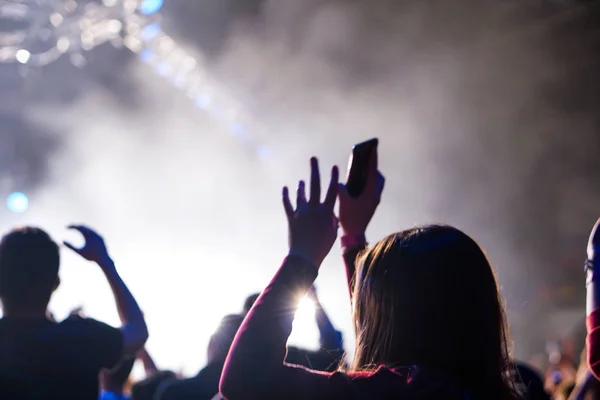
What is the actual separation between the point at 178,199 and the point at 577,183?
6600mm

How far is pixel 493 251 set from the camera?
A: 1090 centimetres

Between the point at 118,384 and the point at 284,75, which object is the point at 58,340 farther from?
the point at 284,75

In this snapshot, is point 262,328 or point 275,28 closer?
point 262,328

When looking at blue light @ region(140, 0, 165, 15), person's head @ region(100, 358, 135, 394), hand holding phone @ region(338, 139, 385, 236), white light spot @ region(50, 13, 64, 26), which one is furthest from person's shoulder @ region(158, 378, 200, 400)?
blue light @ region(140, 0, 165, 15)

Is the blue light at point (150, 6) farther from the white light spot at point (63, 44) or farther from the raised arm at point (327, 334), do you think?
the raised arm at point (327, 334)

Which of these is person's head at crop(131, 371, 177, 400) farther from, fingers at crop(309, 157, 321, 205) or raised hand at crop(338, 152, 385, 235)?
fingers at crop(309, 157, 321, 205)

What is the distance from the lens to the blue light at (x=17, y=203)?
9.66 m

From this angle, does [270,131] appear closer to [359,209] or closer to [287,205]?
[359,209]

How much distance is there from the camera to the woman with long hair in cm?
99

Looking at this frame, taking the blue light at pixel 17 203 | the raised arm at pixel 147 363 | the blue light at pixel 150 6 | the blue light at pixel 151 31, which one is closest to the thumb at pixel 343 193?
the raised arm at pixel 147 363

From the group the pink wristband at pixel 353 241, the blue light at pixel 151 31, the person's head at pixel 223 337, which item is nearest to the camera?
the pink wristband at pixel 353 241

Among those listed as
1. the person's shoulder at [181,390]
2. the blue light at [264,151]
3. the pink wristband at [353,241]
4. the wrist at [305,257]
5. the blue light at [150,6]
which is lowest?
the person's shoulder at [181,390]

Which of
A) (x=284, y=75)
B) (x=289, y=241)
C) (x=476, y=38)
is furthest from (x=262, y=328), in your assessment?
(x=284, y=75)

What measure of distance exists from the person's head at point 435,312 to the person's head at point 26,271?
1.07m
